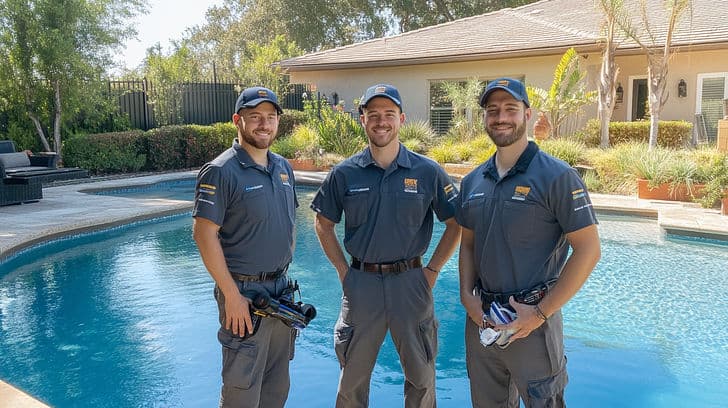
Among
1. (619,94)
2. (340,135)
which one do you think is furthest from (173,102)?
(619,94)

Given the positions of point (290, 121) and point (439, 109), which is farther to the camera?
point (290, 121)

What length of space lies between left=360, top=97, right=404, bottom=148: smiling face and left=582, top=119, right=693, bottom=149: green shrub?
42.1 ft

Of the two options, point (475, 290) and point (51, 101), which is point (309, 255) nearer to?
point (475, 290)

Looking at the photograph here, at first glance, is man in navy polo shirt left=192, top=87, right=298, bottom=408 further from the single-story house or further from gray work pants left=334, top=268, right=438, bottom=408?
the single-story house

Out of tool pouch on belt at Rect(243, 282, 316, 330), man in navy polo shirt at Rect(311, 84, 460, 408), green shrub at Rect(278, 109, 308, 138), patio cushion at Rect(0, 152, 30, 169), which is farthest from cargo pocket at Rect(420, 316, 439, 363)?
green shrub at Rect(278, 109, 308, 138)

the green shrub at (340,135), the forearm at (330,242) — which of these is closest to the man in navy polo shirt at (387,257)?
the forearm at (330,242)

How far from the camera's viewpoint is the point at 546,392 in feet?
7.89

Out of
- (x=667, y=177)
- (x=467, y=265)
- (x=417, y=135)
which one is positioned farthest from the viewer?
(x=417, y=135)

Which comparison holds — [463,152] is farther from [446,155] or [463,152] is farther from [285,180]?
[285,180]

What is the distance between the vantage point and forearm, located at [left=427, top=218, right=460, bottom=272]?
3.04 metres

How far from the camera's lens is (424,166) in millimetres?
3018

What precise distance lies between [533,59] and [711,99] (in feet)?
14.8

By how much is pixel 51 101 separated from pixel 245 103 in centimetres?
1330

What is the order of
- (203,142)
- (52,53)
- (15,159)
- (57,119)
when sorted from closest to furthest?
(15,159) < (52,53) < (57,119) < (203,142)
